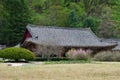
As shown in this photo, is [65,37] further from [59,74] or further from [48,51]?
[59,74]

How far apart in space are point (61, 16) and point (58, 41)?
2595cm

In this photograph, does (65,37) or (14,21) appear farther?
(14,21)

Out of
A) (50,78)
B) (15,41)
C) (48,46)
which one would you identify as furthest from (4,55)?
(15,41)

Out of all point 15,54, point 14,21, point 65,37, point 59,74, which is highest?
point 59,74

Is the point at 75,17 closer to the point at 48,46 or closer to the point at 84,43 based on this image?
the point at 84,43

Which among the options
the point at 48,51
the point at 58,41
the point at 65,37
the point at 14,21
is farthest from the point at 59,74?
the point at 14,21

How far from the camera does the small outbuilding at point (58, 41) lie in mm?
49688

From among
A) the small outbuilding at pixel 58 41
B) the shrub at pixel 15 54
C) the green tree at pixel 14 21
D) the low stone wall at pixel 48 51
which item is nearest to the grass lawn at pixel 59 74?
the shrub at pixel 15 54

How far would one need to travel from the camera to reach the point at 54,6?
80.5 metres

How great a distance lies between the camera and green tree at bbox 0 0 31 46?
6831 cm

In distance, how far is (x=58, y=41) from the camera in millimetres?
52875

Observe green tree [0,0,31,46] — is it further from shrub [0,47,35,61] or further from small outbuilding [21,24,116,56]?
shrub [0,47,35,61]

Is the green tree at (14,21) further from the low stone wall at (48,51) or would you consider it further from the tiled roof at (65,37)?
the low stone wall at (48,51)

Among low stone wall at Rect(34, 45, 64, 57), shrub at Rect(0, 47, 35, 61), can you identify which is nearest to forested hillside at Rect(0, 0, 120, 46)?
low stone wall at Rect(34, 45, 64, 57)
